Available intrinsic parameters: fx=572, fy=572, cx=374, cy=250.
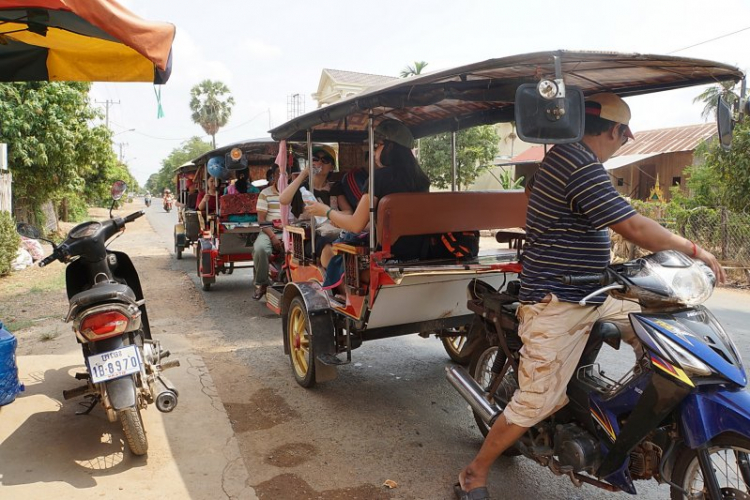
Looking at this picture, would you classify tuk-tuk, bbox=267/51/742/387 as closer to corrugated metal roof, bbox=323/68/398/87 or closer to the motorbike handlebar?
the motorbike handlebar

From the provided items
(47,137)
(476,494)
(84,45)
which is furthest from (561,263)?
(47,137)

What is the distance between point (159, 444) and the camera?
3.76 metres

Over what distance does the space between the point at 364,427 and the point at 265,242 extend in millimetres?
4397

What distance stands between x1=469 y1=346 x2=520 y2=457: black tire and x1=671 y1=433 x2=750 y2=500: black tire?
3.36ft

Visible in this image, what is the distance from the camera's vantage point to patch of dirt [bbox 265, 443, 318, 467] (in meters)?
3.53

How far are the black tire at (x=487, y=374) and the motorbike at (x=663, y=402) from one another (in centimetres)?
41

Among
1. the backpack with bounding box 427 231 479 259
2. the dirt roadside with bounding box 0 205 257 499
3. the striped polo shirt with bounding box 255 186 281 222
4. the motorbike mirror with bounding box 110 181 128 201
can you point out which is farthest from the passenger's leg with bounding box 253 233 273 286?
the backpack with bounding box 427 231 479 259

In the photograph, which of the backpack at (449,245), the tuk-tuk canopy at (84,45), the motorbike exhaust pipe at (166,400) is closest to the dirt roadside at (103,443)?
the motorbike exhaust pipe at (166,400)

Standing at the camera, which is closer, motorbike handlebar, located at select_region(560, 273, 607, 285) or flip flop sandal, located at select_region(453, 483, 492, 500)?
motorbike handlebar, located at select_region(560, 273, 607, 285)

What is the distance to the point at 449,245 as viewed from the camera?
4.37 meters

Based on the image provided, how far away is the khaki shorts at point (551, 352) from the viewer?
107 inches

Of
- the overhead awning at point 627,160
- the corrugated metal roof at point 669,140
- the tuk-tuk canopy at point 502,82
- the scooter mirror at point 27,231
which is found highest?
the corrugated metal roof at point 669,140

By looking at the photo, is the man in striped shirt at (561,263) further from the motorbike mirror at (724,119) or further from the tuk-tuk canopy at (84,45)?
the tuk-tuk canopy at (84,45)

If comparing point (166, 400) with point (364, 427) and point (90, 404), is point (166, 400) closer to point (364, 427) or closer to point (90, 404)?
point (90, 404)
